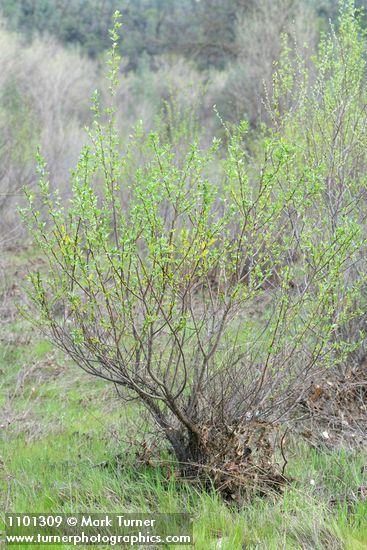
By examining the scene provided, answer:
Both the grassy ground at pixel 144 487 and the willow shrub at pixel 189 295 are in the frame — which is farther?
the willow shrub at pixel 189 295

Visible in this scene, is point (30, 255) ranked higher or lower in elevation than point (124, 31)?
lower

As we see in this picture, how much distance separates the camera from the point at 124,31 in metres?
33.0

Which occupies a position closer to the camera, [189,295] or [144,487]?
[189,295]

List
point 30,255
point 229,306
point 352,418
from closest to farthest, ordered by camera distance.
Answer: point 229,306 → point 352,418 → point 30,255

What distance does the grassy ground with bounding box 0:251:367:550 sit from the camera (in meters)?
3.35

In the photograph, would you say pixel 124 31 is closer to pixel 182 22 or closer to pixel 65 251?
pixel 182 22

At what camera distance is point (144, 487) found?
12.9 ft

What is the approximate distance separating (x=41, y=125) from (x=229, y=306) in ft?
46.9

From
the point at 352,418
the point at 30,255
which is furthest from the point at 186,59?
the point at 352,418

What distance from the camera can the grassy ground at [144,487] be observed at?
3.35 meters

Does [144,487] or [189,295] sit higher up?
[189,295]

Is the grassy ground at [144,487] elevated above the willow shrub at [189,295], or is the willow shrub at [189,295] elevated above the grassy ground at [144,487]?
the willow shrub at [189,295]

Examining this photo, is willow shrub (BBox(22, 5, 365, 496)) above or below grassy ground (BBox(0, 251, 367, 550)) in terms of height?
above

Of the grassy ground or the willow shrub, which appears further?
the willow shrub
